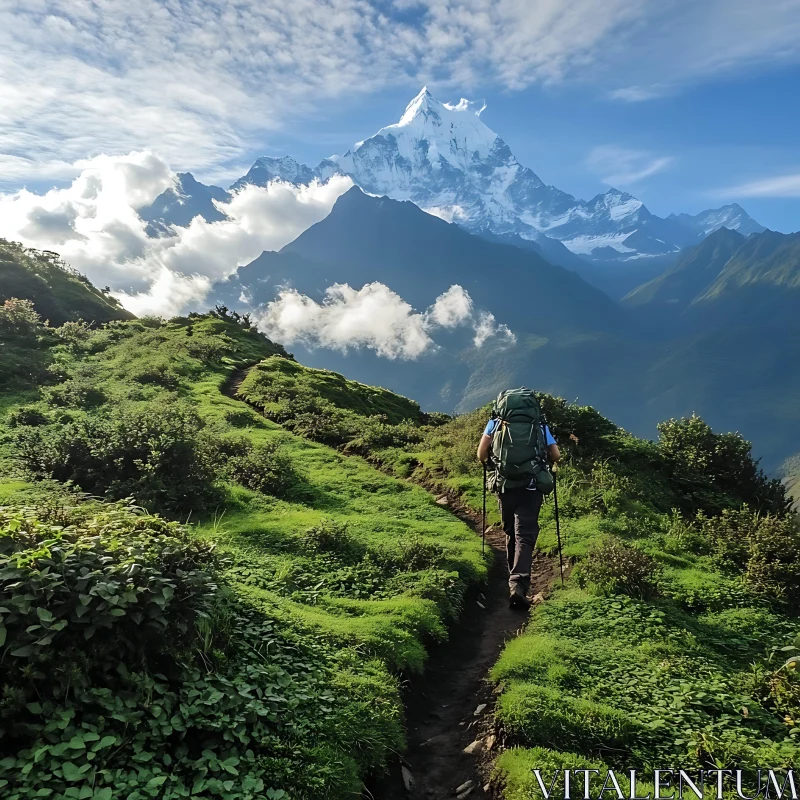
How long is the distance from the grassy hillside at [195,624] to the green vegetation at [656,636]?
76.4 inches

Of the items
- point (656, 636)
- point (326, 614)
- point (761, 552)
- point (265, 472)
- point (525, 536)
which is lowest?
point (656, 636)

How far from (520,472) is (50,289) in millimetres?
61797

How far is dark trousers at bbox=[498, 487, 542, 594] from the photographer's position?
1090 cm

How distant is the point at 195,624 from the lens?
6504 millimetres

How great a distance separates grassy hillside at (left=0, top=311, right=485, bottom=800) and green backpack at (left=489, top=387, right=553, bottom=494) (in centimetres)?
243

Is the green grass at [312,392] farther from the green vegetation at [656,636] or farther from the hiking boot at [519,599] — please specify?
the hiking boot at [519,599]

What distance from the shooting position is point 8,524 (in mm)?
6082

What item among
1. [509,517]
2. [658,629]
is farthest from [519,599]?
[658,629]

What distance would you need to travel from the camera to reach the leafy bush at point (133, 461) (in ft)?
42.5

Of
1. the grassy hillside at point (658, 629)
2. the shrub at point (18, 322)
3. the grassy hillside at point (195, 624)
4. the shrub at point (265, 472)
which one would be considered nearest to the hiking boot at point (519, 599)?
the grassy hillside at point (658, 629)

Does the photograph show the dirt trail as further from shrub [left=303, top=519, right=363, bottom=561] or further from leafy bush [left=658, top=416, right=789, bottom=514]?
leafy bush [left=658, top=416, right=789, bottom=514]

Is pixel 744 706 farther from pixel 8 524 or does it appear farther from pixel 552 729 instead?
pixel 8 524

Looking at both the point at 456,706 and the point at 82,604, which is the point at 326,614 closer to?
the point at 456,706

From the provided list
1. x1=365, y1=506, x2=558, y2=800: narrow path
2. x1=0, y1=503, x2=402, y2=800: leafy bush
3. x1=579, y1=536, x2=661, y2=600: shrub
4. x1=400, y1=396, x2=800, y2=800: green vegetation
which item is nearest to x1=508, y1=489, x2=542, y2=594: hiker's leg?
x1=365, y1=506, x2=558, y2=800: narrow path
